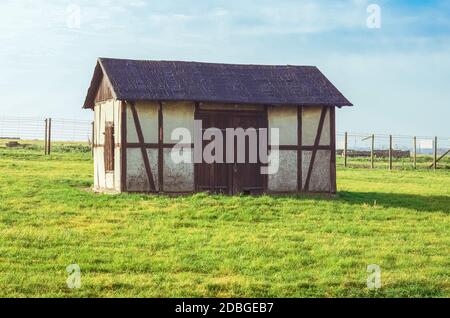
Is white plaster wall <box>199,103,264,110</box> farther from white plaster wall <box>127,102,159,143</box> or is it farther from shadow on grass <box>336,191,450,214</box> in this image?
shadow on grass <box>336,191,450,214</box>

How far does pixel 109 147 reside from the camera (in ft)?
77.7

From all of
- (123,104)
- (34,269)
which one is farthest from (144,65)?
(34,269)

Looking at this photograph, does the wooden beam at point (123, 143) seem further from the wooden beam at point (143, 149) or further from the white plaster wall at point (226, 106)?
the white plaster wall at point (226, 106)

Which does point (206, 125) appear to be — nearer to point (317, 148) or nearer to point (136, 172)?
point (136, 172)

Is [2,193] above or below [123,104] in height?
below

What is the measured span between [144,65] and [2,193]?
629 centimetres

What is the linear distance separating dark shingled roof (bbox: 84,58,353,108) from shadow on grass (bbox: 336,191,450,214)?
3.11 m

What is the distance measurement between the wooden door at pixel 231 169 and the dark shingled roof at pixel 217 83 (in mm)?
631

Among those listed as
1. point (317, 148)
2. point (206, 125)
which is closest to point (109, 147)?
point (206, 125)

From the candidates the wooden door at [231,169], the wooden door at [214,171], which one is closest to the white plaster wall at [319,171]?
the wooden door at [231,169]

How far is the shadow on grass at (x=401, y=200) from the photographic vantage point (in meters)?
21.2

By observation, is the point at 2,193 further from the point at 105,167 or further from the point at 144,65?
the point at 144,65

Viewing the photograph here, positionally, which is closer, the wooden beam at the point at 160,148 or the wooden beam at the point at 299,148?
the wooden beam at the point at 160,148
